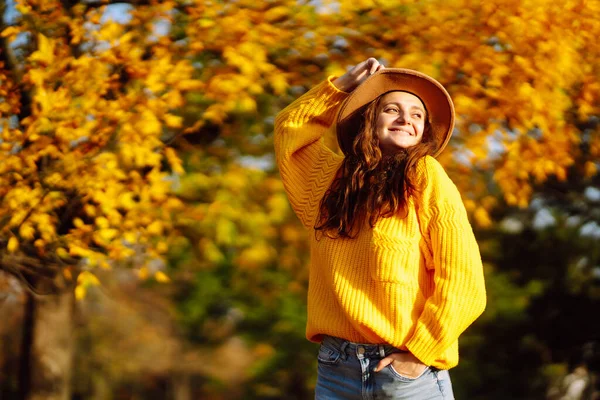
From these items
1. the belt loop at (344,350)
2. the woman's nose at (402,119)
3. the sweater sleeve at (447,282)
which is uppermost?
the woman's nose at (402,119)

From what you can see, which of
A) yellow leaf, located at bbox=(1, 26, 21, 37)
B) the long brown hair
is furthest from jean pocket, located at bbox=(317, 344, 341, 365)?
yellow leaf, located at bbox=(1, 26, 21, 37)

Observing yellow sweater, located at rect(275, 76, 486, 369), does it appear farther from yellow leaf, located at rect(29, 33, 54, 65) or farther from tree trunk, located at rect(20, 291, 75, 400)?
tree trunk, located at rect(20, 291, 75, 400)

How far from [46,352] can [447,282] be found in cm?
531

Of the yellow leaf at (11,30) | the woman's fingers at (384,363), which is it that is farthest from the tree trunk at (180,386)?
the woman's fingers at (384,363)

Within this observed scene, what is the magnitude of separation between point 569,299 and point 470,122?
1124 centimetres

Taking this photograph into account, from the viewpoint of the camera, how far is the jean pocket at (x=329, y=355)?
2.66 metres

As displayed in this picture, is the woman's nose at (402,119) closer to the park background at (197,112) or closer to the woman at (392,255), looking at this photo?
the woman at (392,255)

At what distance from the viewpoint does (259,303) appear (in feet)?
74.1

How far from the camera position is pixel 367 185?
A: 8.87ft

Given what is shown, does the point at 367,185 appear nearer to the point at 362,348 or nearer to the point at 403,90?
the point at 403,90

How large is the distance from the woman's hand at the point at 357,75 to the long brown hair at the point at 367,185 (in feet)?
0.75

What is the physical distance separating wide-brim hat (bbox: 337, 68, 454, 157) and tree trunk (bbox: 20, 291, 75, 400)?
4676 mm

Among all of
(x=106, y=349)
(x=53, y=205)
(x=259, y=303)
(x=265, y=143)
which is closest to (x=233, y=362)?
(x=106, y=349)

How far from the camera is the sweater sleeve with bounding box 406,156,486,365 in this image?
250 centimetres
